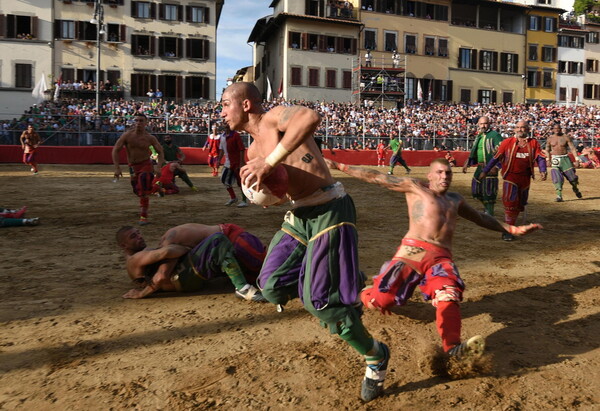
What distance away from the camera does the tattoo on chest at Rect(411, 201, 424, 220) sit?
13.8 feet

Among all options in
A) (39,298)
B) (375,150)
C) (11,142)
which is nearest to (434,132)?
(375,150)

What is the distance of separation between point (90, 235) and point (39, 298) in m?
3.13

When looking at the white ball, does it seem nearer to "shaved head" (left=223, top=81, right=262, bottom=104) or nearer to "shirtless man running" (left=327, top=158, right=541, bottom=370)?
"shaved head" (left=223, top=81, right=262, bottom=104)

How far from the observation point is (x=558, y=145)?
44.0 ft

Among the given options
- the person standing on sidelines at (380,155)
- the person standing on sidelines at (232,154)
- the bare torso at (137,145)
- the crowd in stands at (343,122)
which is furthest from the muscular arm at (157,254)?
the person standing on sidelines at (380,155)

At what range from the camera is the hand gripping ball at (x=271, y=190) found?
2838 millimetres

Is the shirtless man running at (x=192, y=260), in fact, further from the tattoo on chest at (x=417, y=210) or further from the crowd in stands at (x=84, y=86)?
the crowd in stands at (x=84, y=86)

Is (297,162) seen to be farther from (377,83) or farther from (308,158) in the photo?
(377,83)

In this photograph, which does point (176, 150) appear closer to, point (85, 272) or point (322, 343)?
point (85, 272)

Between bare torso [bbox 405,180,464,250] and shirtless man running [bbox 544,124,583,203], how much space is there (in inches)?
408

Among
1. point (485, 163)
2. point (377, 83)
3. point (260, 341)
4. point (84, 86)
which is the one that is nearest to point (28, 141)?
point (485, 163)

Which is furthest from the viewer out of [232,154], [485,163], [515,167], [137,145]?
[232,154]

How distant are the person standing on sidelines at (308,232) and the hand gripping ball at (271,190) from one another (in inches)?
2.4

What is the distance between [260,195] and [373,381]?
1321 millimetres
